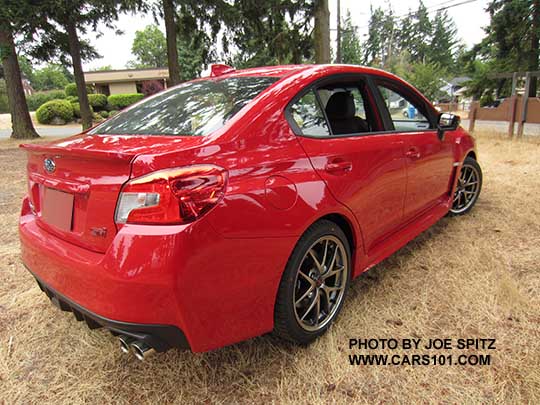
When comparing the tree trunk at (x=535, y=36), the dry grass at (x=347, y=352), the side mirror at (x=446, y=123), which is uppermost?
the tree trunk at (x=535, y=36)

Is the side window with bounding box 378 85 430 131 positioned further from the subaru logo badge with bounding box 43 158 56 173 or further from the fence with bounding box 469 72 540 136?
the fence with bounding box 469 72 540 136

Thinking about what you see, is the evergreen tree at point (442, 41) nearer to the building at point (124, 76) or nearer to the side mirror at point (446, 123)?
the building at point (124, 76)

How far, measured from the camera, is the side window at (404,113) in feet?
10.2

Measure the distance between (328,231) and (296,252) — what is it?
10.7 inches

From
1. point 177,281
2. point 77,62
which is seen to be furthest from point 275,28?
point 177,281

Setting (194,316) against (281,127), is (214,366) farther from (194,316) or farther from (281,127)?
(281,127)

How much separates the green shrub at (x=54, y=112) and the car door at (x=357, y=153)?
29225 mm

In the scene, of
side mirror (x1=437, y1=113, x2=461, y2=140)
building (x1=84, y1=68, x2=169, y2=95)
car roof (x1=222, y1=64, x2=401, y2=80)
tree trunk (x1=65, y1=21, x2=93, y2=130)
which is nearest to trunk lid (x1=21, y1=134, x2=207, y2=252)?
car roof (x1=222, y1=64, x2=401, y2=80)

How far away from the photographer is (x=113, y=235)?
1.51 metres

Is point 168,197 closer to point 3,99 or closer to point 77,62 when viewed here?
point 77,62

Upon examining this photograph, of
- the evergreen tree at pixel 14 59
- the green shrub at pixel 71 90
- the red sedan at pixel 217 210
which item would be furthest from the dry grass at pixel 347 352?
the green shrub at pixel 71 90

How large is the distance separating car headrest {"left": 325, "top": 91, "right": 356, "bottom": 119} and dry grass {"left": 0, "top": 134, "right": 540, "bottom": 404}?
1230 millimetres

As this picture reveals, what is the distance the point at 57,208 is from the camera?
5.89 ft

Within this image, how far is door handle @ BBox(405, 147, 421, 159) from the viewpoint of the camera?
267 cm
